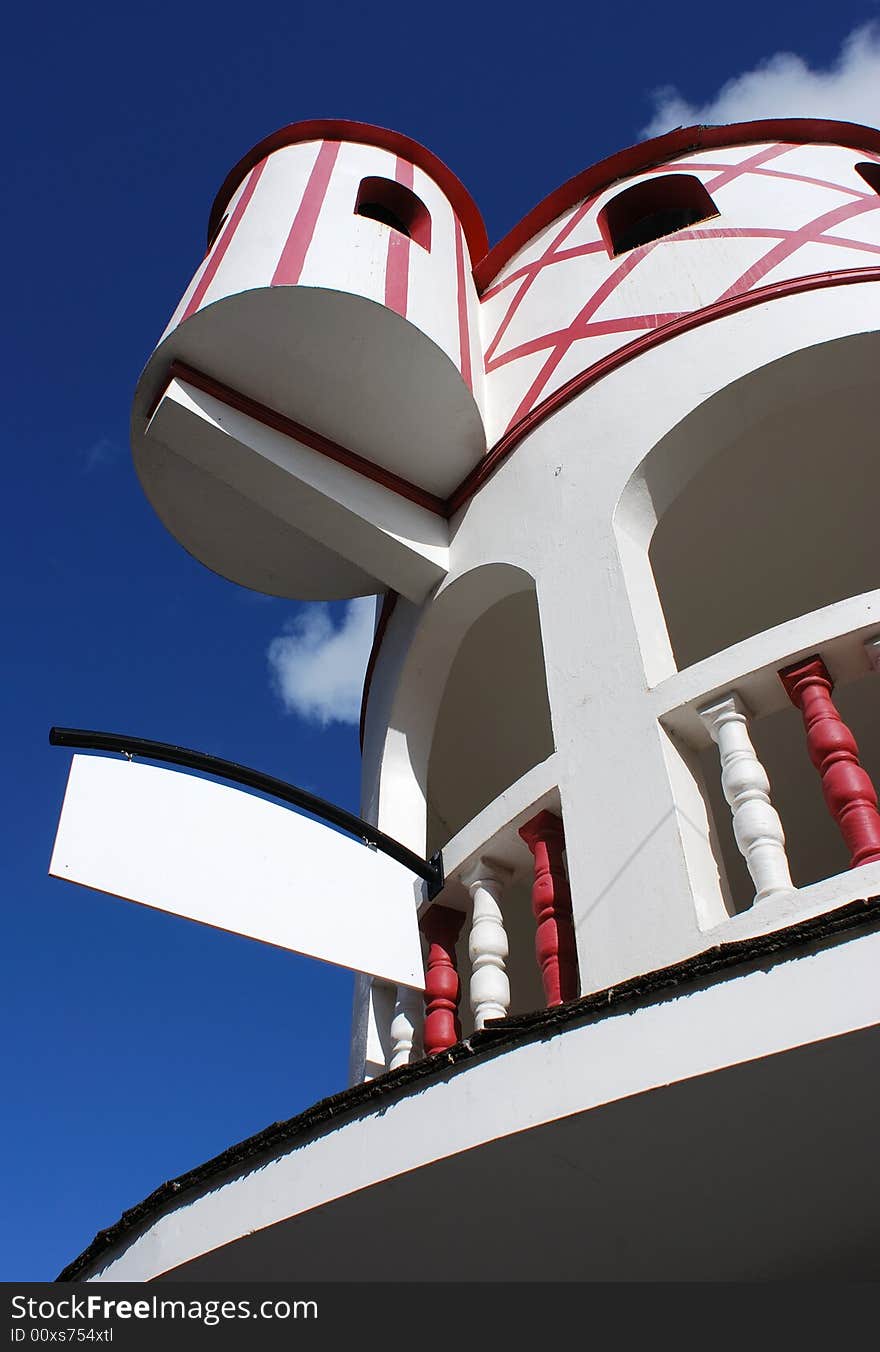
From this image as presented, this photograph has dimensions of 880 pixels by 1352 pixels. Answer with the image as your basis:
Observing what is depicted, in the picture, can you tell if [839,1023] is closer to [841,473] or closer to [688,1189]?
[688,1189]

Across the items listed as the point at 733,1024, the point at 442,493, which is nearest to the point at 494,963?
the point at 733,1024

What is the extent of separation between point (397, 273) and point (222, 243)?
1.11 metres

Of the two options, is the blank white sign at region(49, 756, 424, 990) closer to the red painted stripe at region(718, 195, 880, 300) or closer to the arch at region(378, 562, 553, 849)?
the arch at region(378, 562, 553, 849)

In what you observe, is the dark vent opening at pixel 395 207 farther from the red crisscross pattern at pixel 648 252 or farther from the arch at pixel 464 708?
the arch at pixel 464 708

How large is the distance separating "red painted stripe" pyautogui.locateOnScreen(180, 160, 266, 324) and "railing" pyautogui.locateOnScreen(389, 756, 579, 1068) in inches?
129

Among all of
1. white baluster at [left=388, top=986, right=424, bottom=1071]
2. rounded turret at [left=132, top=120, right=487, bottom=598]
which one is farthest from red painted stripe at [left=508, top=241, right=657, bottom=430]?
white baluster at [left=388, top=986, right=424, bottom=1071]

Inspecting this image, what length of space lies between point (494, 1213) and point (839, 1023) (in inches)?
47.3

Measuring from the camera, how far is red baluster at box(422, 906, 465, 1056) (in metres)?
4.68

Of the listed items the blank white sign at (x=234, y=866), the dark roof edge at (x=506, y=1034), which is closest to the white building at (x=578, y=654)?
the dark roof edge at (x=506, y=1034)

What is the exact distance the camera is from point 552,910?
4.41 m

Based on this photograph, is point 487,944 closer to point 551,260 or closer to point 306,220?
point 306,220

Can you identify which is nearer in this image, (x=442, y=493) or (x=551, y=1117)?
(x=551, y=1117)

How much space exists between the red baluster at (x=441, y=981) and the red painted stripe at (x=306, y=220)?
130 inches

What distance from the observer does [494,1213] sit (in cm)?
338
